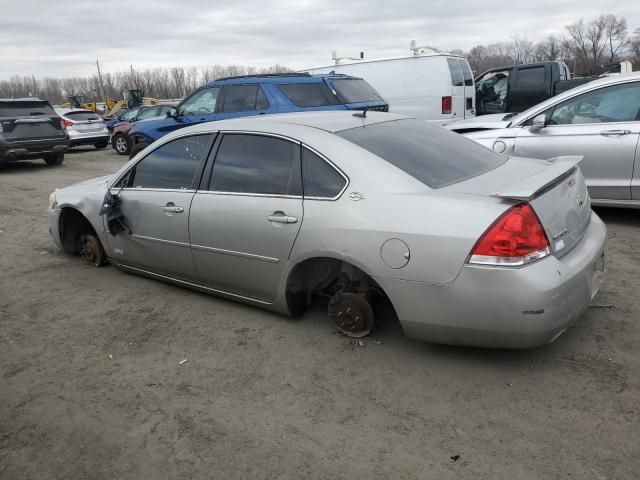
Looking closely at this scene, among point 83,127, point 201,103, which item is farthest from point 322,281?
point 83,127

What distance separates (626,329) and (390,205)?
70.3 inches

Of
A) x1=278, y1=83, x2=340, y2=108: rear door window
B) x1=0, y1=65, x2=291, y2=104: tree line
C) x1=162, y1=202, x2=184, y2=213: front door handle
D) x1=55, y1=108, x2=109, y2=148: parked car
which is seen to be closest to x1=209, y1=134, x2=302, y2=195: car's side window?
x1=162, y1=202, x2=184, y2=213: front door handle

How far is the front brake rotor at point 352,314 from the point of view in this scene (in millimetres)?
3457

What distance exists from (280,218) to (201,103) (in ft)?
23.1

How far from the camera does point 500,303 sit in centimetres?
282

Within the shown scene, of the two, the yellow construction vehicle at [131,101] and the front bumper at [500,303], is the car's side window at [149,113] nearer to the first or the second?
the yellow construction vehicle at [131,101]

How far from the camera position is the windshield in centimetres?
927

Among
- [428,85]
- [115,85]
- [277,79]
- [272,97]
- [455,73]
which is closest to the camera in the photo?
[272,97]

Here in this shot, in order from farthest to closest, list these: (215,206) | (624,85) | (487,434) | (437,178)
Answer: (624,85)
(215,206)
(437,178)
(487,434)

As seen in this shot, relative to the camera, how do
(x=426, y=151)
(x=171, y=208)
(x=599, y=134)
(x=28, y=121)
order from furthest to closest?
1. (x=28, y=121)
2. (x=599, y=134)
3. (x=171, y=208)
4. (x=426, y=151)

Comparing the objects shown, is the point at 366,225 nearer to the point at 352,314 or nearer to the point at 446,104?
the point at 352,314

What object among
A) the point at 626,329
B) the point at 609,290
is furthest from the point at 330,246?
the point at 609,290

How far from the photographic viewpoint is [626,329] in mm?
3471

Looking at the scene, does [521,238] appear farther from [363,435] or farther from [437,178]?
[363,435]
